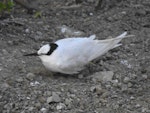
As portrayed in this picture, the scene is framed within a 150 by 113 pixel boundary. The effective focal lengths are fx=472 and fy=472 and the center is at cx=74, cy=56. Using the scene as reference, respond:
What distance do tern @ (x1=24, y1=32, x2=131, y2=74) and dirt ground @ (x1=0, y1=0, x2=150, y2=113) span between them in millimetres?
136

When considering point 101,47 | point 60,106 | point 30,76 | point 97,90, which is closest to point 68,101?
point 60,106

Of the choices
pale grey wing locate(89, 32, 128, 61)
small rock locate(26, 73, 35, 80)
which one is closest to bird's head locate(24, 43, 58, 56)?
small rock locate(26, 73, 35, 80)

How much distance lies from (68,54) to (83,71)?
0.39m

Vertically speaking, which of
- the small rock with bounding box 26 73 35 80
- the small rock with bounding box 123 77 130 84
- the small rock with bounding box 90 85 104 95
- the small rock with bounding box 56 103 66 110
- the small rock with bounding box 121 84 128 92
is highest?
the small rock with bounding box 26 73 35 80

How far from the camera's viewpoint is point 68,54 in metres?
4.98

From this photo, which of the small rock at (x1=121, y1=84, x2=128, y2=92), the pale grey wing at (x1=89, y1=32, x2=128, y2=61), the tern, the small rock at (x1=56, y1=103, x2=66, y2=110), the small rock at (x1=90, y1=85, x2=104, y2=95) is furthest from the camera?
the pale grey wing at (x1=89, y1=32, x2=128, y2=61)

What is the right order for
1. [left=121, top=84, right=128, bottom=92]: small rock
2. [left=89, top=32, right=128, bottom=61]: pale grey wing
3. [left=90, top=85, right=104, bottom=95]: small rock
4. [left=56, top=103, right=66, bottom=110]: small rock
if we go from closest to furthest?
[left=56, top=103, right=66, bottom=110]: small rock, [left=90, top=85, right=104, bottom=95]: small rock, [left=121, top=84, right=128, bottom=92]: small rock, [left=89, top=32, right=128, bottom=61]: pale grey wing

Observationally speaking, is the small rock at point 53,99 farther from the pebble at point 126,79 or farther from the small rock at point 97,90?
the pebble at point 126,79

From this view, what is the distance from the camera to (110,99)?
4609mm

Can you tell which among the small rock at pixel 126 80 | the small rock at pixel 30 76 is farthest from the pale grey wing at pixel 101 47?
the small rock at pixel 30 76

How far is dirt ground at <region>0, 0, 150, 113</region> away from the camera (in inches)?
178

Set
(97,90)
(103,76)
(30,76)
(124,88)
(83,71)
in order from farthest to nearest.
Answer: (83,71)
(103,76)
(30,76)
(124,88)
(97,90)

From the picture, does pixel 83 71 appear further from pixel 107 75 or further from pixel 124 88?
pixel 124 88

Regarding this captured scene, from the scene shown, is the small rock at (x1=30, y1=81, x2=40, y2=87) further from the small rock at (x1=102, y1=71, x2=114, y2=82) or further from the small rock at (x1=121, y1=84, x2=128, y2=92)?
the small rock at (x1=121, y1=84, x2=128, y2=92)
